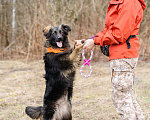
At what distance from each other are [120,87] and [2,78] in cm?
563

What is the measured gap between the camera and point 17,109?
3.98m

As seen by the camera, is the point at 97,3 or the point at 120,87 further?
the point at 97,3

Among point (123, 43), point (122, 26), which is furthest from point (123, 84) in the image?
point (122, 26)

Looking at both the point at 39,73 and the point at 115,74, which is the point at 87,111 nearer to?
the point at 115,74

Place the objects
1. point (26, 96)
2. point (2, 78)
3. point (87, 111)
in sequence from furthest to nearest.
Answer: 1. point (2, 78)
2. point (26, 96)
3. point (87, 111)

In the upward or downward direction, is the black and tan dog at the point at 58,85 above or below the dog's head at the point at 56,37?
below

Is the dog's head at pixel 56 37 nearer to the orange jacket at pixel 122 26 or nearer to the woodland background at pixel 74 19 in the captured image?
the orange jacket at pixel 122 26

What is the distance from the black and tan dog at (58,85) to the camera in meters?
2.98

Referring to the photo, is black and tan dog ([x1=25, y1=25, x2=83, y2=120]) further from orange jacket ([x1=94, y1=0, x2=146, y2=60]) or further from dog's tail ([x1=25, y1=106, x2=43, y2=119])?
orange jacket ([x1=94, y1=0, x2=146, y2=60])

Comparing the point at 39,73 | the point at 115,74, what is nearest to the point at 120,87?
the point at 115,74

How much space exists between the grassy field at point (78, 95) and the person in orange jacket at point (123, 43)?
1.38 meters

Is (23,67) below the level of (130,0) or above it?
below

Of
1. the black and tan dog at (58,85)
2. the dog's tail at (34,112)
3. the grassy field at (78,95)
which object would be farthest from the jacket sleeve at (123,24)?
the grassy field at (78,95)

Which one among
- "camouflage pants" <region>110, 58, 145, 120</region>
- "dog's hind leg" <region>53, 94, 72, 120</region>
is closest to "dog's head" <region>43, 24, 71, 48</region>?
"dog's hind leg" <region>53, 94, 72, 120</region>
